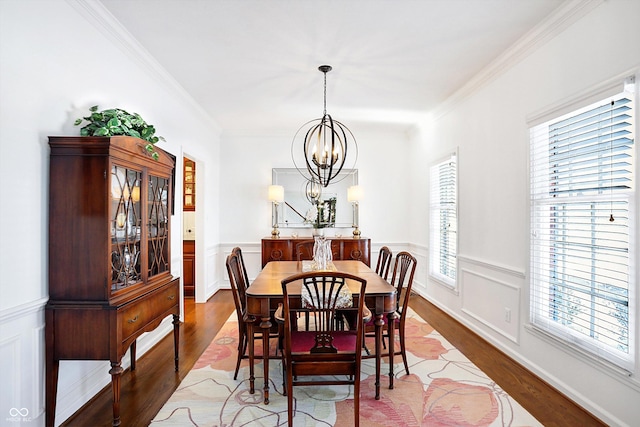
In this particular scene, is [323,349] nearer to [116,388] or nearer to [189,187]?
[116,388]

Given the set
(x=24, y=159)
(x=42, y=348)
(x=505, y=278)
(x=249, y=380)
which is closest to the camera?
(x=24, y=159)

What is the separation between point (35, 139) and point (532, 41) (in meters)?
3.48

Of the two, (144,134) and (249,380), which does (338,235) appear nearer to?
(249,380)

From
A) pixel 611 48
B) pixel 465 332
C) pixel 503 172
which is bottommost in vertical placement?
pixel 465 332

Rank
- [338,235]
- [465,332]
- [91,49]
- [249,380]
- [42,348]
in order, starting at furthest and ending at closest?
1. [338,235]
2. [465,332]
3. [249,380]
4. [91,49]
5. [42,348]

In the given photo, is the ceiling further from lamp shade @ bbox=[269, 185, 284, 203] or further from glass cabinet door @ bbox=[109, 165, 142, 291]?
lamp shade @ bbox=[269, 185, 284, 203]

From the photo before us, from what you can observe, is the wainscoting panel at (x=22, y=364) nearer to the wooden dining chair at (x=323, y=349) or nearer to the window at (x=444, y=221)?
the wooden dining chair at (x=323, y=349)

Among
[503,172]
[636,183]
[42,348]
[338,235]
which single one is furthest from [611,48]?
[338,235]

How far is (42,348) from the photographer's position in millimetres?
2023

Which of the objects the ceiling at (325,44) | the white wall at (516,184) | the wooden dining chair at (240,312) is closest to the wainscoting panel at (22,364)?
the wooden dining chair at (240,312)

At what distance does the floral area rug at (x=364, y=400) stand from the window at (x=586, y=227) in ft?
2.28

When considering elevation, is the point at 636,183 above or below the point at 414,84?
below

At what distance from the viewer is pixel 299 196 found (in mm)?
5961

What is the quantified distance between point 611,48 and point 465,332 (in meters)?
2.84
